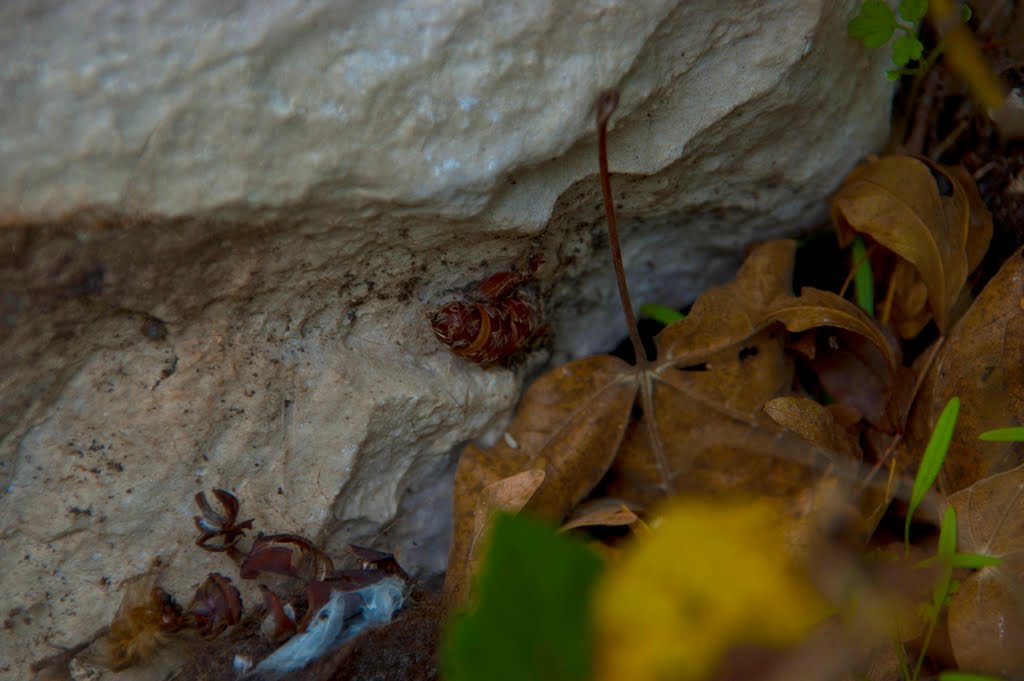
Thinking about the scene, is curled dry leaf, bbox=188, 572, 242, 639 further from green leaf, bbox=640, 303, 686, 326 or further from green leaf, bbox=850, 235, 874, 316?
green leaf, bbox=850, 235, 874, 316

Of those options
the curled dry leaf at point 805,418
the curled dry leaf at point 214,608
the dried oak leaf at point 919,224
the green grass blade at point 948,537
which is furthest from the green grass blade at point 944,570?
the curled dry leaf at point 214,608

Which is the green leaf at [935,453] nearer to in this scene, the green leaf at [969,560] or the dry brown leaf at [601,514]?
the green leaf at [969,560]

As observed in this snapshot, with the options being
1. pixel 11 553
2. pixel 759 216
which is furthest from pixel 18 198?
pixel 759 216

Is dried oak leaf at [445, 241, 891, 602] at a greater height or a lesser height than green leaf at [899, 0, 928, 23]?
lesser

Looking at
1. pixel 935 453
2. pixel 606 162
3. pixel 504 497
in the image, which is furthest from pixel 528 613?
pixel 935 453

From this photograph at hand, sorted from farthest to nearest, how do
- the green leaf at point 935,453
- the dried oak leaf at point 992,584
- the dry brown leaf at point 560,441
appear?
the dry brown leaf at point 560,441, the green leaf at point 935,453, the dried oak leaf at point 992,584

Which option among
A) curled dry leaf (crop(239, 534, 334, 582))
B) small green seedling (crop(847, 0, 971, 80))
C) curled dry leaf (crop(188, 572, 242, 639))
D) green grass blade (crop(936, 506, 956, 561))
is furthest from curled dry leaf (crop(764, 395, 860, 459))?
curled dry leaf (crop(188, 572, 242, 639))

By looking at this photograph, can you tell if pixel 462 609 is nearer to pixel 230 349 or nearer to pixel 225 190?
pixel 230 349
